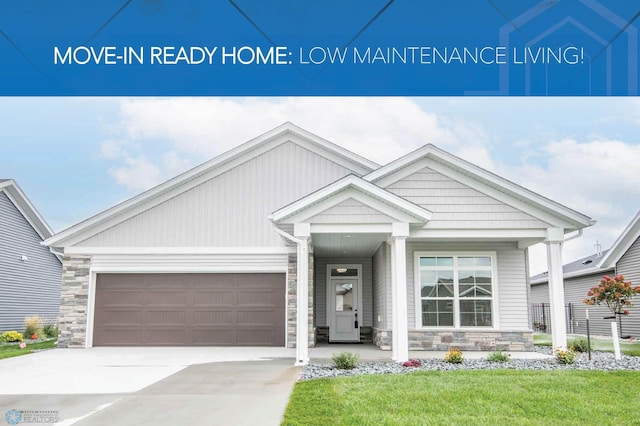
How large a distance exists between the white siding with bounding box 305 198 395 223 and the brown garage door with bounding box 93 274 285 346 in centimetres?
448

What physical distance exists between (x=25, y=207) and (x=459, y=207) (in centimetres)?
1621

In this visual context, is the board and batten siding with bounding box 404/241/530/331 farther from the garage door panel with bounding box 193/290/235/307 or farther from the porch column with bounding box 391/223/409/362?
the garage door panel with bounding box 193/290/235/307

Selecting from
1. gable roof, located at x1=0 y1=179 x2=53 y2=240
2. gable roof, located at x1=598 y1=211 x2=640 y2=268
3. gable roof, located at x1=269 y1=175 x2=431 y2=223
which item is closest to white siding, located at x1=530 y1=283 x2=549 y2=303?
gable roof, located at x1=598 y1=211 x2=640 y2=268

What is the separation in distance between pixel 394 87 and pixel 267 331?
1300 cm

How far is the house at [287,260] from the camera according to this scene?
40.6 ft

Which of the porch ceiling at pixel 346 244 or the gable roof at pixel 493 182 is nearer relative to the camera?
the gable roof at pixel 493 182

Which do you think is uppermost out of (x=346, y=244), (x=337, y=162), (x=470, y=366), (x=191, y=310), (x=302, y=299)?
(x=337, y=162)

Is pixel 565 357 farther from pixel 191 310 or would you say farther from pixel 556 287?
pixel 191 310

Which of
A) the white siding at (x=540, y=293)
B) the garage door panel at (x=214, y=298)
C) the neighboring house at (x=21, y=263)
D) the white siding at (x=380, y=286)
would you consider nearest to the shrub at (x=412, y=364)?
the white siding at (x=380, y=286)

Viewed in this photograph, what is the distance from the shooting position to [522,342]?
13180mm

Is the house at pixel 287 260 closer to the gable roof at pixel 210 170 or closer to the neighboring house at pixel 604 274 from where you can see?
the gable roof at pixel 210 170

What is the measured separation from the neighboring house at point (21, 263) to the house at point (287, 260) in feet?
17.9

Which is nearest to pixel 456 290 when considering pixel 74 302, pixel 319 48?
pixel 74 302

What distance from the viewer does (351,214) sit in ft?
37.0
